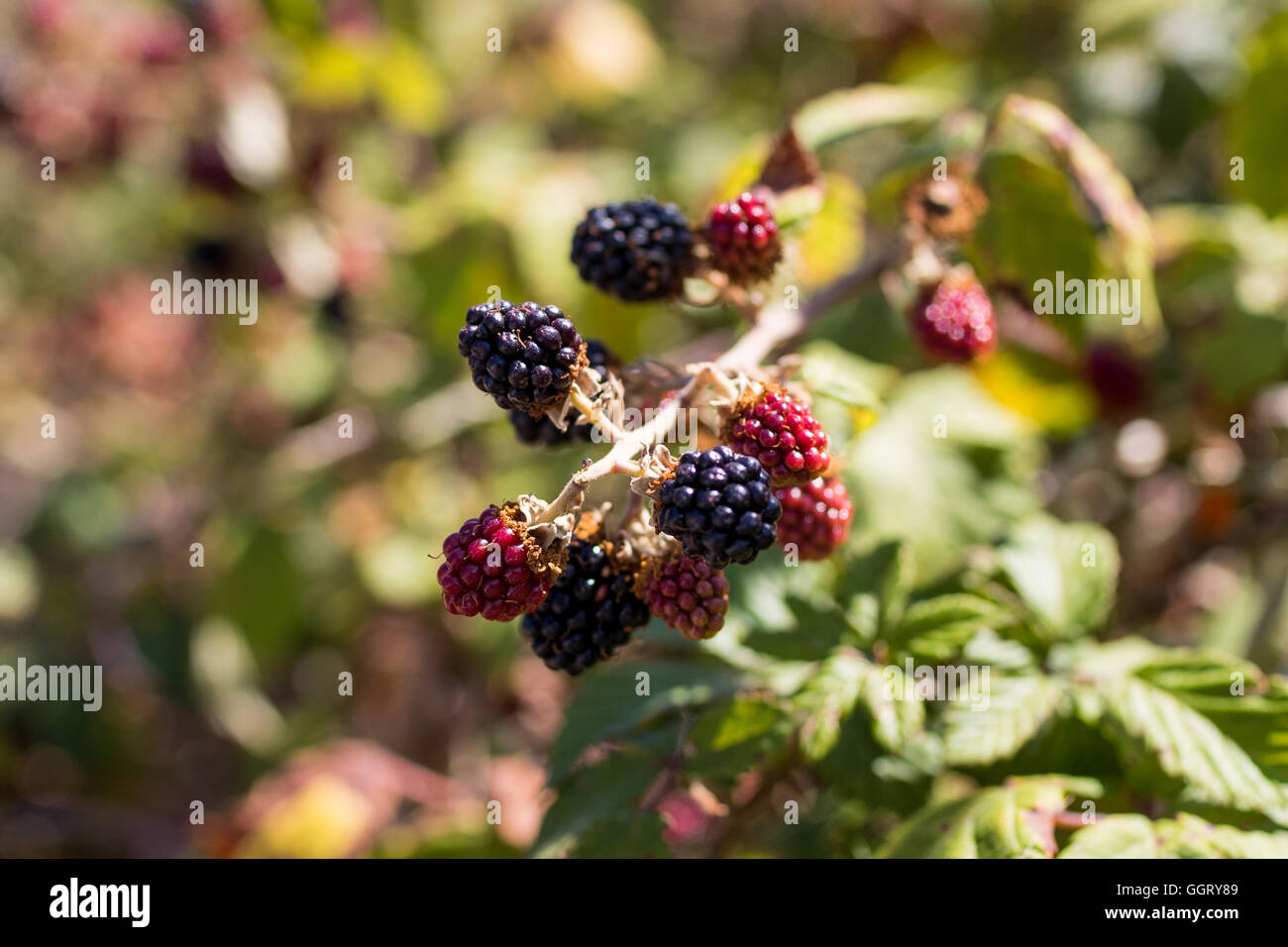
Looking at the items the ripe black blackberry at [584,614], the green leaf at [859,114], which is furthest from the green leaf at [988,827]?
the green leaf at [859,114]

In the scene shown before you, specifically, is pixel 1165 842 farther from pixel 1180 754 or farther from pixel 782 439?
pixel 782 439

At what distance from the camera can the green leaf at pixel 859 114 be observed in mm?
2154

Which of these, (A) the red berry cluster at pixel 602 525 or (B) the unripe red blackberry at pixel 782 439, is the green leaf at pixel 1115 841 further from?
(B) the unripe red blackberry at pixel 782 439

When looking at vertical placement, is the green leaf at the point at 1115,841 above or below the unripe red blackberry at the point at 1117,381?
below

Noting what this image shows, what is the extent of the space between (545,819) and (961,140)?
1535mm

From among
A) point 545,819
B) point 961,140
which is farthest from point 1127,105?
point 545,819

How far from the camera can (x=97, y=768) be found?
12.5 feet

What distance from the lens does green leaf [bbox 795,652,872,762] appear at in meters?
1.54

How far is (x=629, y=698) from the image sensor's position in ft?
6.21

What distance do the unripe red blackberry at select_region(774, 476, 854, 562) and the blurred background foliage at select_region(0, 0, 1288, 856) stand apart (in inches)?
6.3

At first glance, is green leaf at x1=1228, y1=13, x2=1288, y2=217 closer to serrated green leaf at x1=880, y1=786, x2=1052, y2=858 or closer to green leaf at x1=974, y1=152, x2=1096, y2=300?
green leaf at x1=974, y1=152, x2=1096, y2=300

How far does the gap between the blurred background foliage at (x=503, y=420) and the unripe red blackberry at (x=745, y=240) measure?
149mm

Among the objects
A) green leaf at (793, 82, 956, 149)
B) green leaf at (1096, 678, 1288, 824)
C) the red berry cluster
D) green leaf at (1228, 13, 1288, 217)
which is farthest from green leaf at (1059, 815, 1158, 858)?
green leaf at (1228, 13, 1288, 217)
